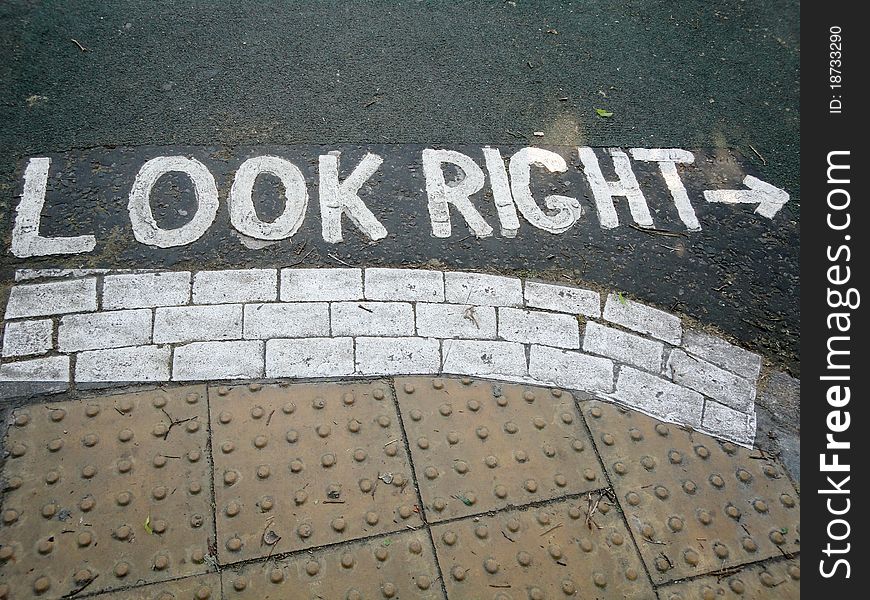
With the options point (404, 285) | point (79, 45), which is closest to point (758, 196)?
point (404, 285)

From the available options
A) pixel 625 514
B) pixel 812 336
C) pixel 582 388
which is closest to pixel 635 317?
pixel 582 388

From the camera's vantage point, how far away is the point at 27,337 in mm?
3199

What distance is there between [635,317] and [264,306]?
1.85 m

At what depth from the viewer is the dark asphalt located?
3891 mm

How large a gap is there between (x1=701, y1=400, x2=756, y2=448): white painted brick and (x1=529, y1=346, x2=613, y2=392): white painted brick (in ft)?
1.55

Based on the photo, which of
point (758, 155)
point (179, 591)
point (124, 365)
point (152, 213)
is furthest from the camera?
point (758, 155)

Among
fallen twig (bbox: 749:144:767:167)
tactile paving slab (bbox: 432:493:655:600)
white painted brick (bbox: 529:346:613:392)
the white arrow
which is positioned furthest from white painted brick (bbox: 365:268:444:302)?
fallen twig (bbox: 749:144:767:167)

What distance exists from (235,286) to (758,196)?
3124mm

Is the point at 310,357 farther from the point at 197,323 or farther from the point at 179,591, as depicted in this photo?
the point at 179,591

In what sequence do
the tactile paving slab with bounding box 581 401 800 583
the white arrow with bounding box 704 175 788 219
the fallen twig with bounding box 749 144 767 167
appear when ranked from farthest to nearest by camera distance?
the fallen twig with bounding box 749 144 767 167
the white arrow with bounding box 704 175 788 219
the tactile paving slab with bounding box 581 401 800 583

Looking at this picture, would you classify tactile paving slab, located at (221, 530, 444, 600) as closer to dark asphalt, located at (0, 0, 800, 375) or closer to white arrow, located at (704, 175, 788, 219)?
dark asphalt, located at (0, 0, 800, 375)

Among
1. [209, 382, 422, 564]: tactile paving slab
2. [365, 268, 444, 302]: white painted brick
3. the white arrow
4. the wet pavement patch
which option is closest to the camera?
[209, 382, 422, 564]: tactile paving slab

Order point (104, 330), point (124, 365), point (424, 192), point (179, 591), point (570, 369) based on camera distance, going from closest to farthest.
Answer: point (179, 591) < point (124, 365) < point (104, 330) < point (570, 369) < point (424, 192)

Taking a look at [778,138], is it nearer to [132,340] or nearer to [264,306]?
[264,306]
